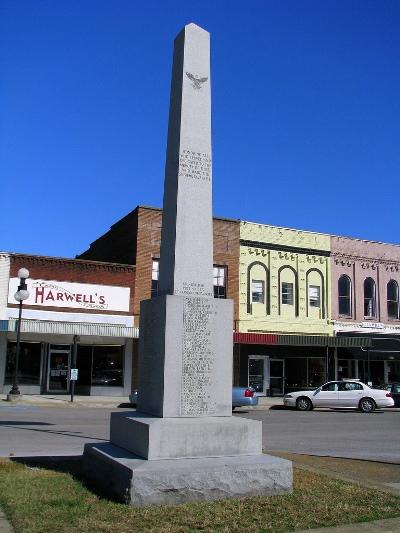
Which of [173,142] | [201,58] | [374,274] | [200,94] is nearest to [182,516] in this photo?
[173,142]

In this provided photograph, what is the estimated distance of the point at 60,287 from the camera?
1099 inches

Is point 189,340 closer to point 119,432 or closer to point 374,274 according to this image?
point 119,432

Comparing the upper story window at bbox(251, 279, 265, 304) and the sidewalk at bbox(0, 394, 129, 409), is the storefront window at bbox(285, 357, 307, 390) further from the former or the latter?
the sidewalk at bbox(0, 394, 129, 409)

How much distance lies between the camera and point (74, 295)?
2822cm

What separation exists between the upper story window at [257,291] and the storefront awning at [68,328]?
7.52m

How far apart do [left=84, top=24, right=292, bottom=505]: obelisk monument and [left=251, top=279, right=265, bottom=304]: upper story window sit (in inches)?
938

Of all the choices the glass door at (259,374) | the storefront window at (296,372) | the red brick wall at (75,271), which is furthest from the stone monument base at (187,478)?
the storefront window at (296,372)

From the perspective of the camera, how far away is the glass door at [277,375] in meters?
32.2

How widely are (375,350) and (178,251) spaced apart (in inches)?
1055

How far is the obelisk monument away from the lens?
648 centimetres

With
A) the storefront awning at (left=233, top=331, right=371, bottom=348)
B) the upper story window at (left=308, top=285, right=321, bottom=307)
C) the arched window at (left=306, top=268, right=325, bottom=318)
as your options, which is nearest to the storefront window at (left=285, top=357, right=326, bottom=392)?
the storefront awning at (left=233, top=331, right=371, bottom=348)

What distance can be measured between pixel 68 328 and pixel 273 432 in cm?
1287

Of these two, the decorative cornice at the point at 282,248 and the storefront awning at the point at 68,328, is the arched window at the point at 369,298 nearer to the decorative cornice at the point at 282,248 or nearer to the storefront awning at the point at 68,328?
the decorative cornice at the point at 282,248

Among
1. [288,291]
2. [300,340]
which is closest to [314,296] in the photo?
[288,291]
